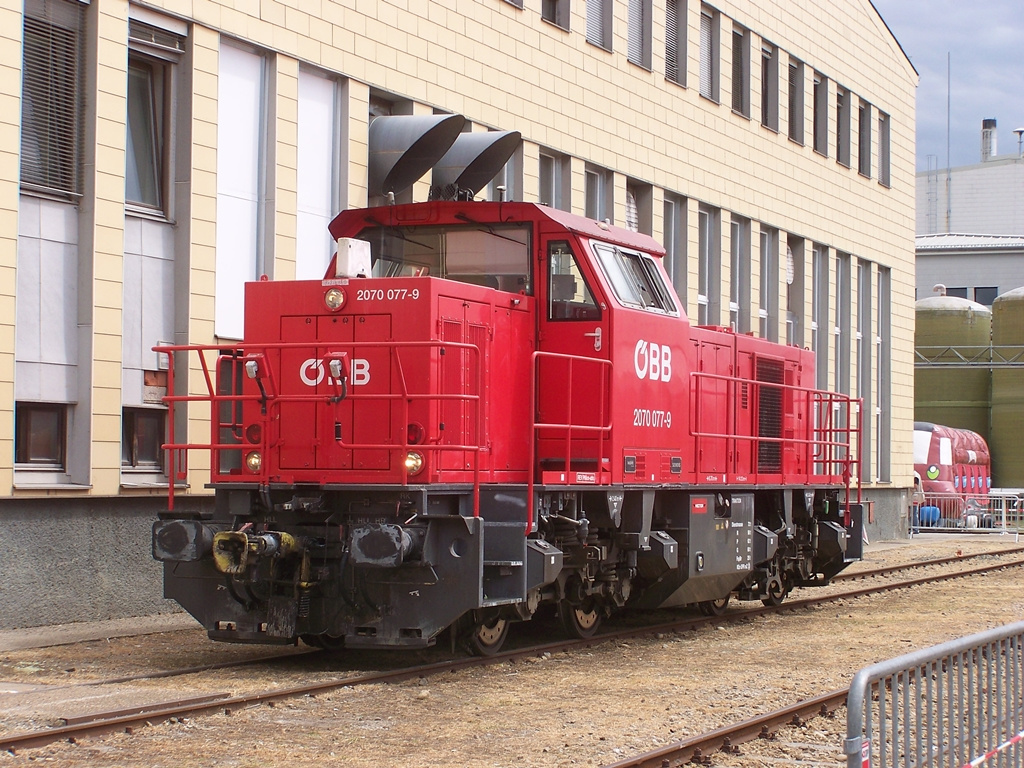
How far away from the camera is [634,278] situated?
38.4ft

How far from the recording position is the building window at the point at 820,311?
93.2 ft

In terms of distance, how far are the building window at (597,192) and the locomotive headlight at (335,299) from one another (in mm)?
11549

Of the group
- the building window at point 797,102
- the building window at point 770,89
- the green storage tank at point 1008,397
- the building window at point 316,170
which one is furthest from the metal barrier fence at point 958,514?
the building window at point 316,170

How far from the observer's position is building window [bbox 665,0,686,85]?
23.5 m

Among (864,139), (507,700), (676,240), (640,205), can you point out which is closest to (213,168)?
(507,700)

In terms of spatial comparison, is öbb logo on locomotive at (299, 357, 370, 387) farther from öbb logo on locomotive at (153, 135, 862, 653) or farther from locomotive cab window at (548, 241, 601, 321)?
locomotive cab window at (548, 241, 601, 321)

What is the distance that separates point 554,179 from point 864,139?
13122mm

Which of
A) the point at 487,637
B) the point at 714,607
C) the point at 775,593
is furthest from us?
the point at 775,593

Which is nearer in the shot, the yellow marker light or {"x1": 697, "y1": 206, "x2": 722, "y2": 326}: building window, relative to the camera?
the yellow marker light

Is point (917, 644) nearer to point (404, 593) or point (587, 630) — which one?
point (587, 630)

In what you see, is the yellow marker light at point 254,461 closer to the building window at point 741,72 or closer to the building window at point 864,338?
the building window at point 741,72

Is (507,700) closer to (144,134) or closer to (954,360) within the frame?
(144,134)

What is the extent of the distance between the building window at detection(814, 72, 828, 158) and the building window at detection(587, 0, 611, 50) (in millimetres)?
8557

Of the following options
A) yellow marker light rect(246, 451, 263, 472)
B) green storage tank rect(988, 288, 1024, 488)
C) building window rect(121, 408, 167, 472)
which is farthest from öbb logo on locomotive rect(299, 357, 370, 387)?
green storage tank rect(988, 288, 1024, 488)
